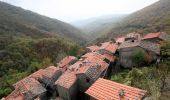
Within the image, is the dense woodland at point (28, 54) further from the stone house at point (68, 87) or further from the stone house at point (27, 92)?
the stone house at point (68, 87)

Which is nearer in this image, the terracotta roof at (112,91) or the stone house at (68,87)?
the terracotta roof at (112,91)

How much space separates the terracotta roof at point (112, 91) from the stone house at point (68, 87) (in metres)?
11.4

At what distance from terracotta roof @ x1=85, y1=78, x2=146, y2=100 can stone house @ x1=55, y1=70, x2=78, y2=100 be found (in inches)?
451

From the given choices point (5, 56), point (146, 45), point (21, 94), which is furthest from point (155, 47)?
point (5, 56)

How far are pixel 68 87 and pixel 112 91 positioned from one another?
14.0m

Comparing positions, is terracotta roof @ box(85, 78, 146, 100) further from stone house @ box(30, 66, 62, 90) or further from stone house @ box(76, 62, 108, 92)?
stone house @ box(30, 66, 62, 90)

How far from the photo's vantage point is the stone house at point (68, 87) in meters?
34.2

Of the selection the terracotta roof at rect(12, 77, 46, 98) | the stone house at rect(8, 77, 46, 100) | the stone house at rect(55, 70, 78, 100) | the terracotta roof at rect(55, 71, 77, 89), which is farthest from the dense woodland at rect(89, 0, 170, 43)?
the stone house at rect(8, 77, 46, 100)

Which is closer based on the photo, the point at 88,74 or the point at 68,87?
the point at 68,87

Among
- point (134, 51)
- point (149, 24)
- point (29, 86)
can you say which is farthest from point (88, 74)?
point (149, 24)

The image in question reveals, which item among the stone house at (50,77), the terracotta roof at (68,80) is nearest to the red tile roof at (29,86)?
the stone house at (50,77)

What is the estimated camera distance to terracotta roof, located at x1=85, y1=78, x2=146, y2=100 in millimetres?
19161

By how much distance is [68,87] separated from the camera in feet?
110

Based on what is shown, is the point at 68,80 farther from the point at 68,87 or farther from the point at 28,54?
the point at 28,54
